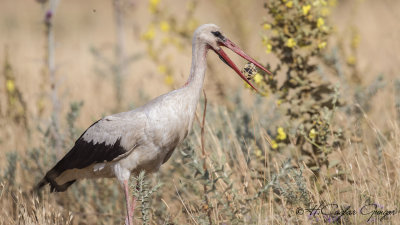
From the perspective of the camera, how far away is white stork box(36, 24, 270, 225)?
11.1 feet

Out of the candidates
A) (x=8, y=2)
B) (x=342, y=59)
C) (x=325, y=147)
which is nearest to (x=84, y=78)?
(x=342, y=59)

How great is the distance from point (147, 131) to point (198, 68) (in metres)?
0.59

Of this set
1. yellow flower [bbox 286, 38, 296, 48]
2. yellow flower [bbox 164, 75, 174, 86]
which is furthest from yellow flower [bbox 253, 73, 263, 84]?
yellow flower [bbox 164, 75, 174, 86]

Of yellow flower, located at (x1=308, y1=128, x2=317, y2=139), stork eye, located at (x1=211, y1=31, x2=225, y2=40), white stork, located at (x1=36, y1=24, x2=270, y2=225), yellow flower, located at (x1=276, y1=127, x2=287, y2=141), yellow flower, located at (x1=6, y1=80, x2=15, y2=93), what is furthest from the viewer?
yellow flower, located at (x1=6, y1=80, x2=15, y2=93)

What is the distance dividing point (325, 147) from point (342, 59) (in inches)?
112

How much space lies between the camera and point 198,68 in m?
3.50

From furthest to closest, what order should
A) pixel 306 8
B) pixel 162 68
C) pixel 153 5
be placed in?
pixel 162 68, pixel 153 5, pixel 306 8

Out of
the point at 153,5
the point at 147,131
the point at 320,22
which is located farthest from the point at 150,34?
the point at 147,131

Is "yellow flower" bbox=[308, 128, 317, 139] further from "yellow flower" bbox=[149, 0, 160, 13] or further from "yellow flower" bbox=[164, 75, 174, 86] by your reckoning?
"yellow flower" bbox=[164, 75, 174, 86]

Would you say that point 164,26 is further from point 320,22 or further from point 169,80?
point 320,22

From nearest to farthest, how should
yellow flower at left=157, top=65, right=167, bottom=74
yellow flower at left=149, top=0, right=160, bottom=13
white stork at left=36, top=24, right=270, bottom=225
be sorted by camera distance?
white stork at left=36, top=24, right=270, bottom=225
yellow flower at left=149, top=0, right=160, bottom=13
yellow flower at left=157, top=65, right=167, bottom=74

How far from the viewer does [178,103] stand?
3.39 metres

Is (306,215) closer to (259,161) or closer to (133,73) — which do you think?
A: (259,161)

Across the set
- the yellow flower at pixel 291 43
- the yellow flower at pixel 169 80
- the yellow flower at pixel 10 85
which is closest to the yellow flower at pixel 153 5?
the yellow flower at pixel 169 80
